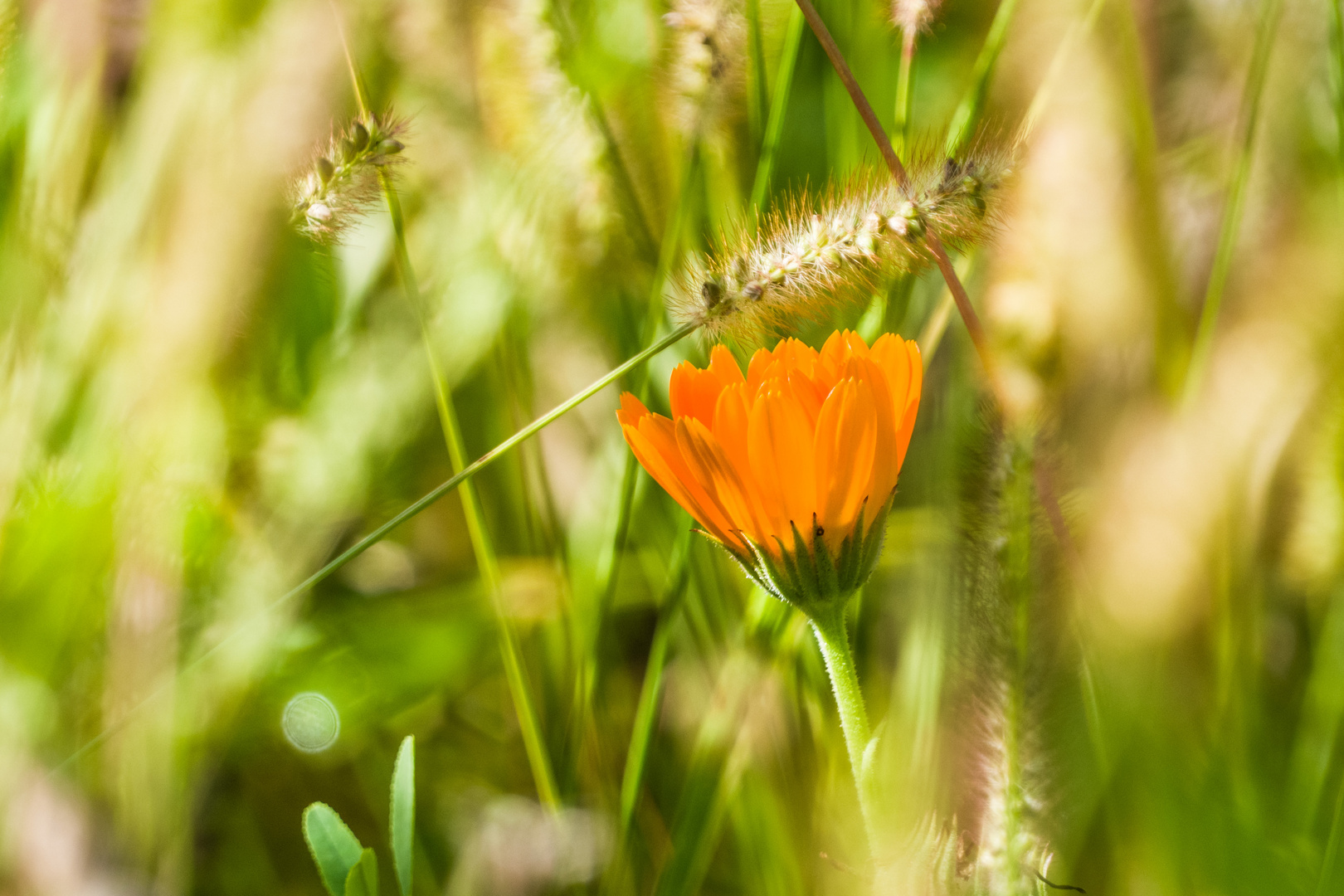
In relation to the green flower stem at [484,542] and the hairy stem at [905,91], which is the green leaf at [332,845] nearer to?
the green flower stem at [484,542]

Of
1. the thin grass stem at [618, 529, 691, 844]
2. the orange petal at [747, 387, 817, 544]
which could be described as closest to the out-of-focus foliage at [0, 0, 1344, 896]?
the thin grass stem at [618, 529, 691, 844]

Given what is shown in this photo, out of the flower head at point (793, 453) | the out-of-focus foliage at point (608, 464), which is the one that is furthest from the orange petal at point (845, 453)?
the out-of-focus foliage at point (608, 464)

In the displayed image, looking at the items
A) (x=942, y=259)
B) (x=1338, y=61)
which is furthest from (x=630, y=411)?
(x=1338, y=61)

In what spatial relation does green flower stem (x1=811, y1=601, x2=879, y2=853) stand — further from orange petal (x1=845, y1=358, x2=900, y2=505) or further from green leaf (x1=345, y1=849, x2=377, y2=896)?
green leaf (x1=345, y1=849, x2=377, y2=896)

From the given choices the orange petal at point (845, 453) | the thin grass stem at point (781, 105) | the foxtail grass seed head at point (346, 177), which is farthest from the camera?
the thin grass stem at point (781, 105)

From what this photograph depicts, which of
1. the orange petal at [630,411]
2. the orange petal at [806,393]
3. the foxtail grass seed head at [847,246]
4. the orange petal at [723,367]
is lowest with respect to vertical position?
the orange petal at [630,411]

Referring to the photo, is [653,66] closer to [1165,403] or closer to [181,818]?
[1165,403]
